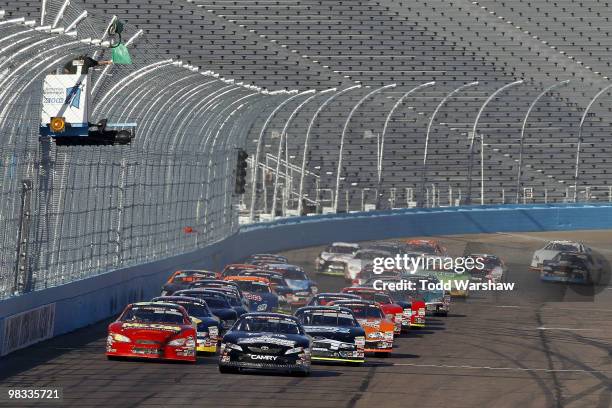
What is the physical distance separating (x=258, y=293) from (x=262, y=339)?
1123cm

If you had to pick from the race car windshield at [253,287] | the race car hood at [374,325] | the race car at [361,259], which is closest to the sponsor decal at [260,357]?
the race car hood at [374,325]

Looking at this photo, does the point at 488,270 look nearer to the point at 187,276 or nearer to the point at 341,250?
the point at 341,250

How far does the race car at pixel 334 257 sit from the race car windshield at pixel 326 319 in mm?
24492

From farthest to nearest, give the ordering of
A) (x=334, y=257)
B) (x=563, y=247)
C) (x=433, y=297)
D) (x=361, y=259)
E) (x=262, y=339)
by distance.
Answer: (x=563, y=247) < (x=334, y=257) < (x=361, y=259) < (x=433, y=297) < (x=262, y=339)

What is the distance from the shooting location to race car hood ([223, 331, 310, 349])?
22.7 metres

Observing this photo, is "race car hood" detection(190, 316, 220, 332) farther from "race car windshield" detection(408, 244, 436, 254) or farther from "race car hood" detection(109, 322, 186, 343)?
"race car windshield" detection(408, 244, 436, 254)

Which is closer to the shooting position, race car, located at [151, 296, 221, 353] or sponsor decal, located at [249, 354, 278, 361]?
→ sponsor decal, located at [249, 354, 278, 361]

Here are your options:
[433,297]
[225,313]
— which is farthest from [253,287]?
[225,313]

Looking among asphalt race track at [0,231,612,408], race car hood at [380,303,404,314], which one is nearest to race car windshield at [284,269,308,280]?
asphalt race track at [0,231,612,408]

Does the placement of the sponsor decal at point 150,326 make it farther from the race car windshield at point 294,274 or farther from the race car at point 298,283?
the race car windshield at point 294,274

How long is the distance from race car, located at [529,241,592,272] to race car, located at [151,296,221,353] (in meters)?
24.9

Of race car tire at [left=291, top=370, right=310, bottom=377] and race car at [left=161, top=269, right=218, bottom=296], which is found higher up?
race car at [left=161, top=269, right=218, bottom=296]

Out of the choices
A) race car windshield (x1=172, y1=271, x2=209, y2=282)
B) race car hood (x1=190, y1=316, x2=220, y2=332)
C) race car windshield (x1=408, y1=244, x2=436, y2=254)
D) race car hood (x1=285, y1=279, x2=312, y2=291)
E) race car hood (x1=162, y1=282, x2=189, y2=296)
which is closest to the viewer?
race car hood (x1=190, y1=316, x2=220, y2=332)

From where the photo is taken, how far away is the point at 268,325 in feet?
77.6
